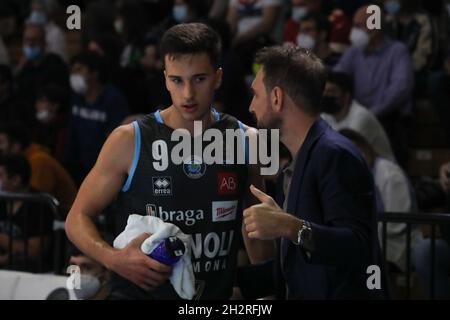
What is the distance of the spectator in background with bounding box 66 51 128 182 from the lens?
8.51m

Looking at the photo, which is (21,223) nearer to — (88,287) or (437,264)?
(88,287)

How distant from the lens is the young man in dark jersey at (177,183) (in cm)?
451

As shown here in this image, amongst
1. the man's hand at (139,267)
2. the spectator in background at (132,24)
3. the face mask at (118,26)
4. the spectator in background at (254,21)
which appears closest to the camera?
the man's hand at (139,267)

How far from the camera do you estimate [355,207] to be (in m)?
3.95

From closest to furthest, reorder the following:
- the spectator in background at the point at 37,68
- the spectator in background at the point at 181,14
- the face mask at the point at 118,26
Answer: the spectator in background at the point at 37,68 → the spectator in background at the point at 181,14 → the face mask at the point at 118,26

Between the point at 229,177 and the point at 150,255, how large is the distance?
512mm

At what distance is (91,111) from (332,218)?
16.0ft

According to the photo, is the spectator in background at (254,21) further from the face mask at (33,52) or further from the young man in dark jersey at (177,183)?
the young man in dark jersey at (177,183)

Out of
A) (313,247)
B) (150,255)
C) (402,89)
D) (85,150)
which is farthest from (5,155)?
(313,247)

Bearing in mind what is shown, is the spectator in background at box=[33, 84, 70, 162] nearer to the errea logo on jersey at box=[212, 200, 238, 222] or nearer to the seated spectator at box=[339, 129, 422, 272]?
the seated spectator at box=[339, 129, 422, 272]

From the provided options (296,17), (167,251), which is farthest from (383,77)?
(167,251)

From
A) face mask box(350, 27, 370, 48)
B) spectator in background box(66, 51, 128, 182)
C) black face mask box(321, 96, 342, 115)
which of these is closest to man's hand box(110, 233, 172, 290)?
black face mask box(321, 96, 342, 115)

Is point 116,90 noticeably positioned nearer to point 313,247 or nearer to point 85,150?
point 85,150

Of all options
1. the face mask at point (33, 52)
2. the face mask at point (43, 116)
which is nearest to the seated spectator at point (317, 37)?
the face mask at point (43, 116)
